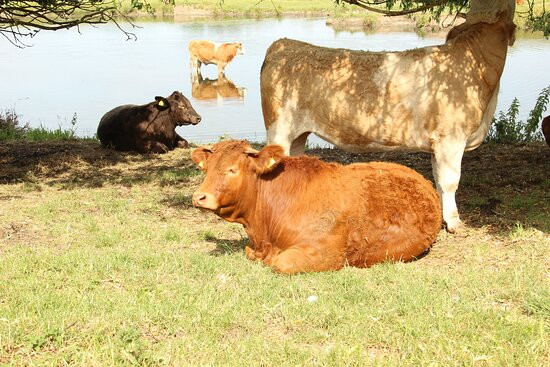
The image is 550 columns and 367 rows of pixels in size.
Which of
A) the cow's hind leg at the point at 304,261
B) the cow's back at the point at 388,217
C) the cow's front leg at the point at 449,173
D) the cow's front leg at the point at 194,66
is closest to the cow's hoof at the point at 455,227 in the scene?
the cow's front leg at the point at 449,173

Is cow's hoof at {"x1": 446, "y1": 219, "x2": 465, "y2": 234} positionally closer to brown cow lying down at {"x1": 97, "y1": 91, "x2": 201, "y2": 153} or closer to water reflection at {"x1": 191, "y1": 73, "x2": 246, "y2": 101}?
brown cow lying down at {"x1": 97, "y1": 91, "x2": 201, "y2": 153}

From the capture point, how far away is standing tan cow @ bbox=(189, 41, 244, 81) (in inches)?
1093

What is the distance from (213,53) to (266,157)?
73.0ft

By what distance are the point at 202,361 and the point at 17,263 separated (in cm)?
247

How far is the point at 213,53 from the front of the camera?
27.8 metres

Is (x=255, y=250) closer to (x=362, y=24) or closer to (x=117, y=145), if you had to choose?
(x=117, y=145)

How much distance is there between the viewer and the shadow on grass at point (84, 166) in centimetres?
1057

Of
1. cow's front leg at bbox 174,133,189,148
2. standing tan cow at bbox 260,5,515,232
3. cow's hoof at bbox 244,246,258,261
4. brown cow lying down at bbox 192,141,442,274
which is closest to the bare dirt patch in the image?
cow's front leg at bbox 174,133,189,148

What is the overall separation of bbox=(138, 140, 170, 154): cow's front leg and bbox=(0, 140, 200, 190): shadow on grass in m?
0.16

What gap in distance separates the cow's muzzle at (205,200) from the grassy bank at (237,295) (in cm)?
53

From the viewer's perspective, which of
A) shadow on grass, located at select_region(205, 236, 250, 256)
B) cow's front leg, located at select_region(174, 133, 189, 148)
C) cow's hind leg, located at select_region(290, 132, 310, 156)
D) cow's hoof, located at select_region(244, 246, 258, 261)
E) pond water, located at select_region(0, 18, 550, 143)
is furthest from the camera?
pond water, located at select_region(0, 18, 550, 143)

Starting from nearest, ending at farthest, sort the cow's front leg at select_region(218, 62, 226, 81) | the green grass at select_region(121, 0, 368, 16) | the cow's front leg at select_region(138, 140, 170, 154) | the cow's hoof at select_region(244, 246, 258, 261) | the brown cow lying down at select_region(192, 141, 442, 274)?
the brown cow lying down at select_region(192, 141, 442, 274), the cow's hoof at select_region(244, 246, 258, 261), the cow's front leg at select_region(138, 140, 170, 154), the cow's front leg at select_region(218, 62, 226, 81), the green grass at select_region(121, 0, 368, 16)

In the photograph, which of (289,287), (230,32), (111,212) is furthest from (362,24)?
(289,287)

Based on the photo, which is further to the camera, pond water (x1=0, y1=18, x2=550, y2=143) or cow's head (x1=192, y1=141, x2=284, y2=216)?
pond water (x1=0, y1=18, x2=550, y2=143)
